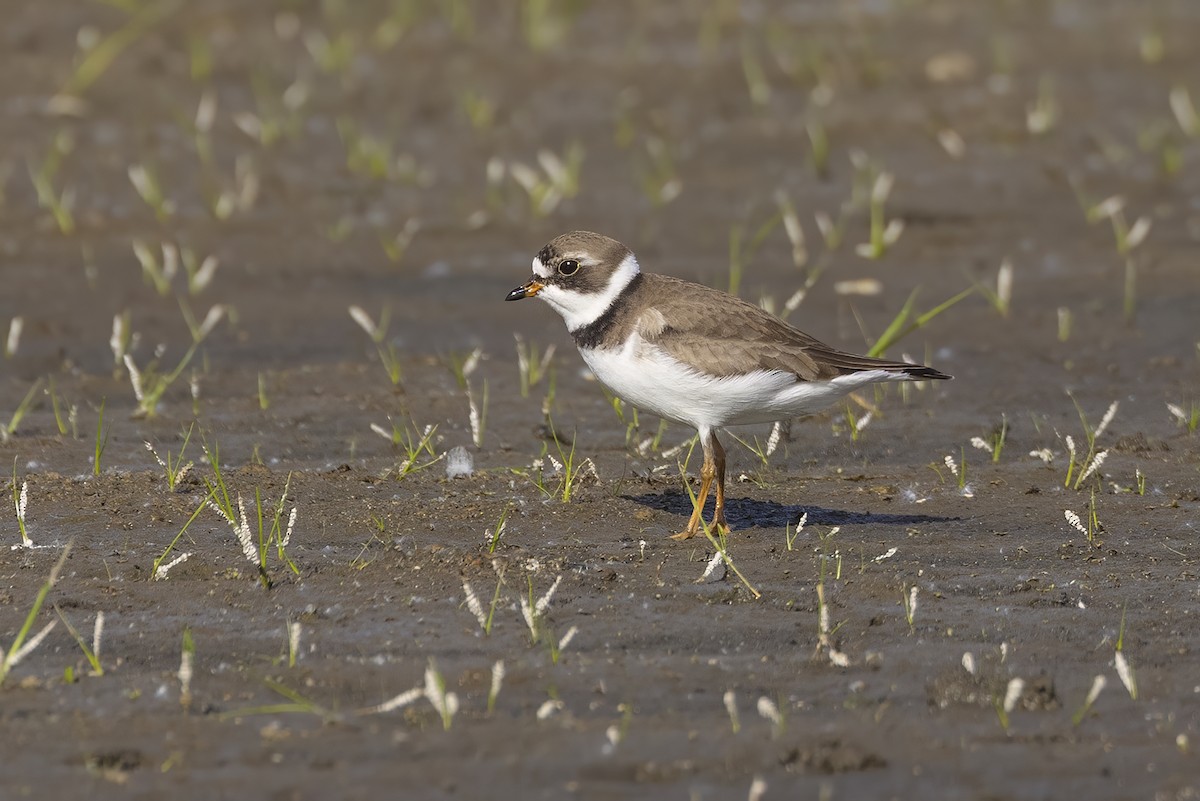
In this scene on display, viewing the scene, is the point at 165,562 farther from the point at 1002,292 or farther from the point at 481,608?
the point at 1002,292

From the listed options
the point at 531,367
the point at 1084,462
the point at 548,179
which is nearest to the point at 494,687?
the point at 1084,462

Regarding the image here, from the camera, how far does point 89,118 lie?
41.2 feet

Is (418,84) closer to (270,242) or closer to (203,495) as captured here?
(270,242)

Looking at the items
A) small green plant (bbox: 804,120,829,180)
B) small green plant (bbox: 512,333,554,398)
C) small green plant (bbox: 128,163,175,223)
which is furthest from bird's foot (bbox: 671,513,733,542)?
small green plant (bbox: 804,120,829,180)

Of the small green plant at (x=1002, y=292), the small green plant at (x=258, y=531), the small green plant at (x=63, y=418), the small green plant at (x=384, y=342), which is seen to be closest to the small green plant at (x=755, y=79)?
the small green plant at (x=1002, y=292)

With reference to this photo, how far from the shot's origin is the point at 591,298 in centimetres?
666

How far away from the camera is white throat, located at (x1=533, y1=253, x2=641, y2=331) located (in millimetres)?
6629

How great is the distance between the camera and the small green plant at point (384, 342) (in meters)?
8.30

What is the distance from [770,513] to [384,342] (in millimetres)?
3325

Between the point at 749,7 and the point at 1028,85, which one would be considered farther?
the point at 749,7

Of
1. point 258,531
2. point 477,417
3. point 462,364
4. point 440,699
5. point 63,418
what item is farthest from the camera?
point 462,364

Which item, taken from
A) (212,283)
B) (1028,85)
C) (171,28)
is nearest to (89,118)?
(171,28)

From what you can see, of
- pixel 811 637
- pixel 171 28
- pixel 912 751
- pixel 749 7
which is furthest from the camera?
pixel 749 7

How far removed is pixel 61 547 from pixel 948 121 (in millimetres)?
8448
